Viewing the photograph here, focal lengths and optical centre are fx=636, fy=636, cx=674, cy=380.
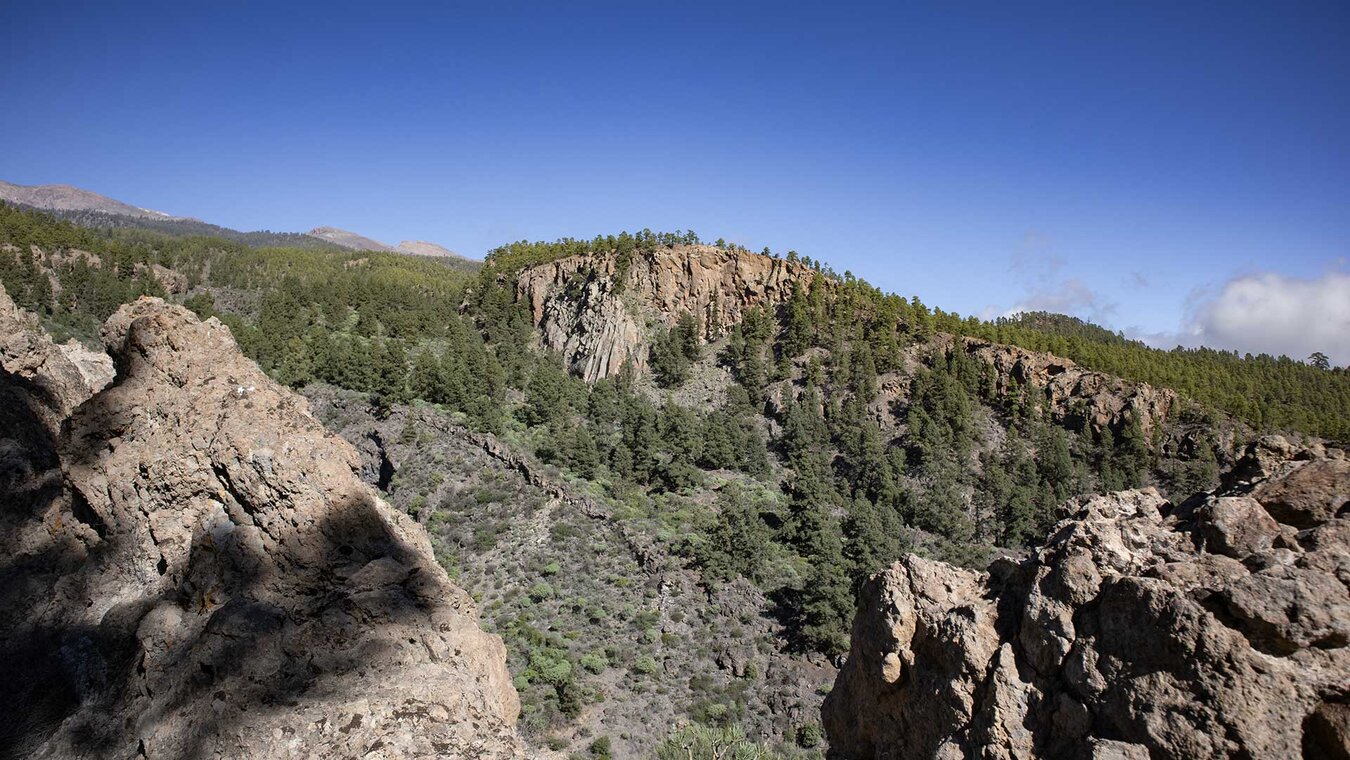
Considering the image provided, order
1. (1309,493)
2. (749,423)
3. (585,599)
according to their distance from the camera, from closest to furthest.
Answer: (1309,493) → (585,599) → (749,423)

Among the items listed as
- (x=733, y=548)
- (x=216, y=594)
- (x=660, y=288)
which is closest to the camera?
(x=216, y=594)

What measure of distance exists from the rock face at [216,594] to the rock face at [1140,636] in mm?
5762

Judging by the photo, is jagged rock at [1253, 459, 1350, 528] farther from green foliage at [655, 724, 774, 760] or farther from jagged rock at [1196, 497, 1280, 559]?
green foliage at [655, 724, 774, 760]

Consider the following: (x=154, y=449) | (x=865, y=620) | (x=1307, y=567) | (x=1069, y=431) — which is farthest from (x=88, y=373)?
(x=1069, y=431)

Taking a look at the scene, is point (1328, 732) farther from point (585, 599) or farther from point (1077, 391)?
point (1077, 391)

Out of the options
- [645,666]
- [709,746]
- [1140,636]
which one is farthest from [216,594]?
[645,666]

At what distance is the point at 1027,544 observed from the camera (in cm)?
5384

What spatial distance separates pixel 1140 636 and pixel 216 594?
1228cm

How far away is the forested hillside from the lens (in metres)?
40.8

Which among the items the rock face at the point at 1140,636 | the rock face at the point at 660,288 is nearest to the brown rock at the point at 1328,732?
the rock face at the point at 1140,636

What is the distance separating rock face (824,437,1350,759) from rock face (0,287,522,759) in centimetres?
576

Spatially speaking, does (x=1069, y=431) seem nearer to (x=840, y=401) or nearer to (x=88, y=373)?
(x=840, y=401)

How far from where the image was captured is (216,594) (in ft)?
32.3

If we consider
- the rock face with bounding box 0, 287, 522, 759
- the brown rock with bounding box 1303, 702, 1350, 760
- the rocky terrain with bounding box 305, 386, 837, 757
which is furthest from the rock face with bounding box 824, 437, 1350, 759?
the rocky terrain with bounding box 305, 386, 837, 757
